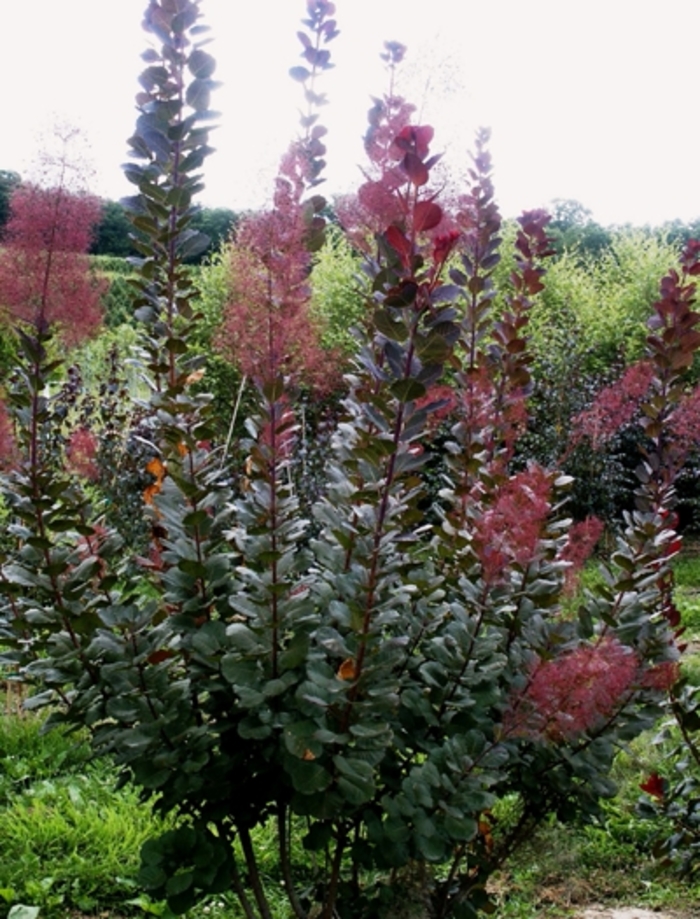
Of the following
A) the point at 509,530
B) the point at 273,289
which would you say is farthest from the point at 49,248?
the point at 509,530

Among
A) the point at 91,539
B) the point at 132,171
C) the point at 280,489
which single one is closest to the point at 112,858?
the point at 91,539

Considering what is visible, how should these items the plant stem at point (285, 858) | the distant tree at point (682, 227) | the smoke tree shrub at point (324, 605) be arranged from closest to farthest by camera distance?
the smoke tree shrub at point (324, 605)
the plant stem at point (285, 858)
the distant tree at point (682, 227)

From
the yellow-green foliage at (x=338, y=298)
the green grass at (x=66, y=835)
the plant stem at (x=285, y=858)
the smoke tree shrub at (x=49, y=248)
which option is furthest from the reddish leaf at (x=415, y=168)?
the yellow-green foliage at (x=338, y=298)

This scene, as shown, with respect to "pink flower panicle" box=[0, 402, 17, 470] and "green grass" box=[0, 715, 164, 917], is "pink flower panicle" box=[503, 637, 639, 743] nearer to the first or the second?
"green grass" box=[0, 715, 164, 917]

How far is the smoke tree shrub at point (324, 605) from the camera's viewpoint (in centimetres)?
157

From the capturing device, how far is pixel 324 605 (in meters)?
1.78

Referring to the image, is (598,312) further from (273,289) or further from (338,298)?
(273,289)

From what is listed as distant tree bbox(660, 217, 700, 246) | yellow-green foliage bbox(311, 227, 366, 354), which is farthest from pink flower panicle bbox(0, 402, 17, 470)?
distant tree bbox(660, 217, 700, 246)

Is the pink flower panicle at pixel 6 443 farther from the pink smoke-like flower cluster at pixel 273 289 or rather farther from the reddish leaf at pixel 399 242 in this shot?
the reddish leaf at pixel 399 242

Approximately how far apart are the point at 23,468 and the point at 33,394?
15 cm

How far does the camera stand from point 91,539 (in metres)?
2.04

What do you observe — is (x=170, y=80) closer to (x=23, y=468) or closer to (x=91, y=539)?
(x=23, y=468)

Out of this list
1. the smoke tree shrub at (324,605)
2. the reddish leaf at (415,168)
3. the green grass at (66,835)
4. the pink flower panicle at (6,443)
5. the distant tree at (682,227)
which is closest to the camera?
the reddish leaf at (415,168)

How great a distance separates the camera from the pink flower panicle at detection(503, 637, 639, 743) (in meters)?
1.72
